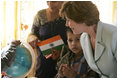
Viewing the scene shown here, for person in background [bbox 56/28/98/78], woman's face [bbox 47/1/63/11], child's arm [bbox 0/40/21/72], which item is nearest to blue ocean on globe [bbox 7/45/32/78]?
child's arm [bbox 0/40/21/72]

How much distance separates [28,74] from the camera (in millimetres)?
1458

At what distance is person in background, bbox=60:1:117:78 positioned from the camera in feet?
4.13

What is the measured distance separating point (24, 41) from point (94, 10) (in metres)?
0.62

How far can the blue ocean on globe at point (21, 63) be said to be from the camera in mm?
1428

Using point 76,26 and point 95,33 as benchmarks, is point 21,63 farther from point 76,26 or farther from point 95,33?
point 95,33

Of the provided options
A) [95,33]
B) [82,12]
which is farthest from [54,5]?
[95,33]

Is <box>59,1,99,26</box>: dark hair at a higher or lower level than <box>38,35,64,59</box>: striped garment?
higher

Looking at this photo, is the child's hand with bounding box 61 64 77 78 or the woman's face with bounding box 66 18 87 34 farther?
the child's hand with bounding box 61 64 77 78

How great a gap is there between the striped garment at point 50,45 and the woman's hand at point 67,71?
154mm

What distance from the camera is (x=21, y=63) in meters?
1.44

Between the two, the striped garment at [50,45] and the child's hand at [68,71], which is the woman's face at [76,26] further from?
the child's hand at [68,71]

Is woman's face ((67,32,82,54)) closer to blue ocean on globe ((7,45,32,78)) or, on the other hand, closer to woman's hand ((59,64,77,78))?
woman's hand ((59,64,77,78))

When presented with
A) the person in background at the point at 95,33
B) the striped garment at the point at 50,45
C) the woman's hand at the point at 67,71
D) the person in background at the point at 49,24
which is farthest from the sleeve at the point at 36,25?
the woman's hand at the point at 67,71

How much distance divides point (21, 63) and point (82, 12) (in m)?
0.65
